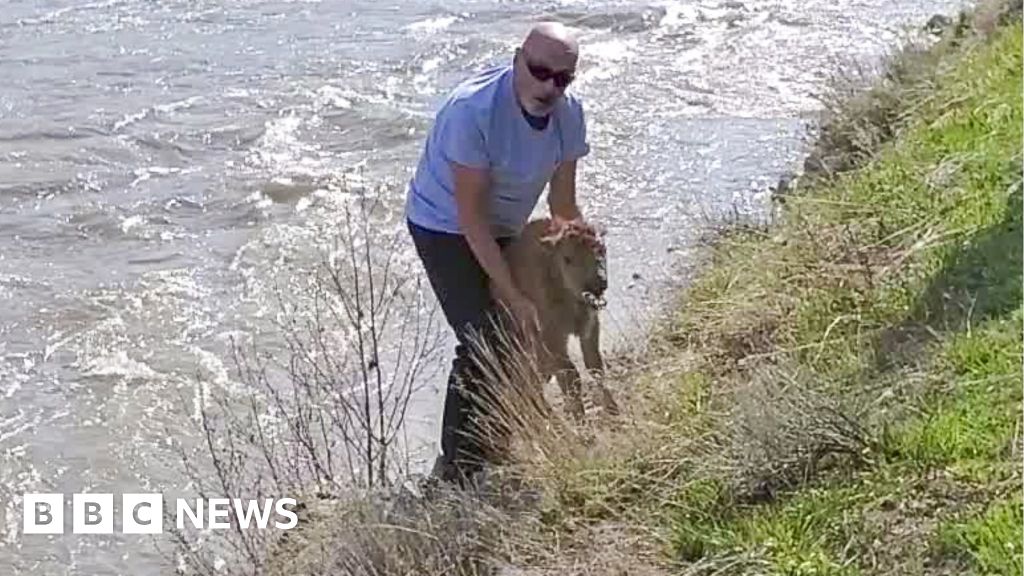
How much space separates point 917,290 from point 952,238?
0.52 meters

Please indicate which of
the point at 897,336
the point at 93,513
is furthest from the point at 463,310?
the point at 93,513

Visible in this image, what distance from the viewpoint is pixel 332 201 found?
11555 mm

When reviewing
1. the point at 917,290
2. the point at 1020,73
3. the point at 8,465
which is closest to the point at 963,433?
the point at 917,290

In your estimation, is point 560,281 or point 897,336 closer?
point 897,336

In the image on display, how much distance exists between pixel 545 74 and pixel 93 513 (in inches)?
130

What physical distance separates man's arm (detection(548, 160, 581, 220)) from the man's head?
37 centimetres

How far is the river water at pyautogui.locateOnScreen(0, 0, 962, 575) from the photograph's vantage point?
8.63 metres

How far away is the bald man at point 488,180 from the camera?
5848 millimetres

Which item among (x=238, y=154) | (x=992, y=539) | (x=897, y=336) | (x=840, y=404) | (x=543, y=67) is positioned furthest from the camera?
(x=238, y=154)

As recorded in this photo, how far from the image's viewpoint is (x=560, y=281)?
6.44 metres

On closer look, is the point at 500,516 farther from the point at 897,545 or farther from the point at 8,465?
the point at 8,465

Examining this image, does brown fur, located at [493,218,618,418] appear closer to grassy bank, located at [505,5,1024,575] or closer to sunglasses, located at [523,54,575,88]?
grassy bank, located at [505,5,1024,575]

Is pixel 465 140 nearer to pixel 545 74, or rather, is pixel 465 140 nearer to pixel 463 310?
pixel 545 74

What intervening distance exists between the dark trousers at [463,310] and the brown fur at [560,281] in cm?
11
